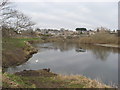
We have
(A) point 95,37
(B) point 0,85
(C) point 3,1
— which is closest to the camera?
(B) point 0,85

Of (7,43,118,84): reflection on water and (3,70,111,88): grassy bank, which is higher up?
(3,70,111,88): grassy bank

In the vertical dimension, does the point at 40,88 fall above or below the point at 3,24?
below

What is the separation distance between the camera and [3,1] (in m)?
18.1

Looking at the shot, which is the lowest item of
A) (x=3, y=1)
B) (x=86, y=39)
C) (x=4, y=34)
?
(x=86, y=39)

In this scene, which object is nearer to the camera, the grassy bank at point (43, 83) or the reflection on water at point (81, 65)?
the grassy bank at point (43, 83)

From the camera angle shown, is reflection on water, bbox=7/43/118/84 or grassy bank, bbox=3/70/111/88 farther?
reflection on water, bbox=7/43/118/84

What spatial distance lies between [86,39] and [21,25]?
125ft

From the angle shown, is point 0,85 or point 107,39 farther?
point 107,39

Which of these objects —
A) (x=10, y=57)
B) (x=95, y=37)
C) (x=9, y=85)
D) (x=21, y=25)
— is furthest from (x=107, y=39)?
(x=9, y=85)

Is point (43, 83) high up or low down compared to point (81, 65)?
up

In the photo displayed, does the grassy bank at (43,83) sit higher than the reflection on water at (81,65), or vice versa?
the grassy bank at (43,83)

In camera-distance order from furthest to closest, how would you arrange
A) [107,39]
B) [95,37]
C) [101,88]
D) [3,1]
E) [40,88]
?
[95,37] → [107,39] → [3,1] → [101,88] → [40,88]

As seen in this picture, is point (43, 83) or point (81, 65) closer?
point (43, 83)

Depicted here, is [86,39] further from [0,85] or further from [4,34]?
[0,85]
